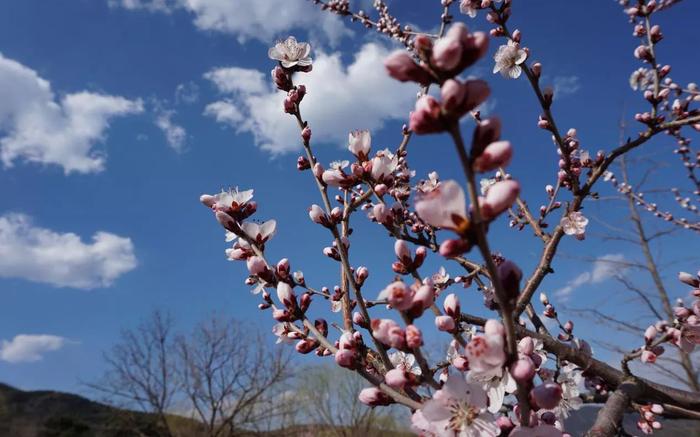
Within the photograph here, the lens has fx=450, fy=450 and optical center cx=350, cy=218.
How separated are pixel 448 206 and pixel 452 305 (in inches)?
18.0

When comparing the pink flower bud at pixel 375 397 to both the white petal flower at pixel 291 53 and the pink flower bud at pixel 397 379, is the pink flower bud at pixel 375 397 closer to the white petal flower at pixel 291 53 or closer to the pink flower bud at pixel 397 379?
the pink flower bud at pixel 397 379

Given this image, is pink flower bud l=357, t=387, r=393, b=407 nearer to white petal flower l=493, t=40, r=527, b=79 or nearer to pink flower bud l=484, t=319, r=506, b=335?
pink flower bud l=484, t=319, r=506, b=335

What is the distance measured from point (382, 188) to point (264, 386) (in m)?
→ 14.6


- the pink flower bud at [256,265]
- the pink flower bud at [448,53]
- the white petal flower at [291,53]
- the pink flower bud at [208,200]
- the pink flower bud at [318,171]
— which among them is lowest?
the pink flower bud at [256,265]

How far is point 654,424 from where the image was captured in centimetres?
128

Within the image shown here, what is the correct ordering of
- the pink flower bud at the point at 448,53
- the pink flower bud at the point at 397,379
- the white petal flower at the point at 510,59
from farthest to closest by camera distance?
the white petal flower at the point at 510,59 → the pink flower bud at the point at 397,379 → the pink flower bud at the point at 448,53

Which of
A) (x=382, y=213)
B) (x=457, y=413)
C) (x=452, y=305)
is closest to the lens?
(x=457, y=413)

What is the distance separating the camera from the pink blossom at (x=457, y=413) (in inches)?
27.1

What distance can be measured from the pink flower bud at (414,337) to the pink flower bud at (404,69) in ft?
1.12

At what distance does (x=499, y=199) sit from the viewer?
1.66 ft

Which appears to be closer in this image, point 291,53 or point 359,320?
point 359,320

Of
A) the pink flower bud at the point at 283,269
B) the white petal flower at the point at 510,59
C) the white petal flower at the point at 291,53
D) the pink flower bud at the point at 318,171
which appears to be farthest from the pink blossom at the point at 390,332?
the white petal flower at the point at 510,59

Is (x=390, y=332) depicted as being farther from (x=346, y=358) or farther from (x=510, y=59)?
(x=510, y=59)

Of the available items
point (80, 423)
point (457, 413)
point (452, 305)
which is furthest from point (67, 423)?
point (457, 413)
